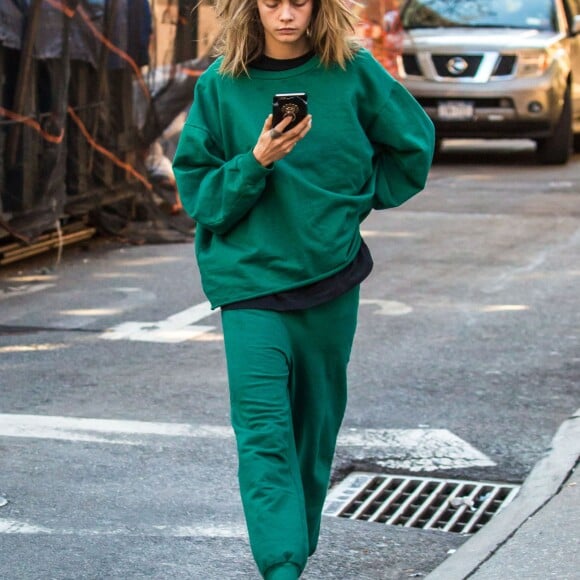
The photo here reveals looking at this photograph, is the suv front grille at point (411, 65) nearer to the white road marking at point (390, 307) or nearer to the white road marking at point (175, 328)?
the white road marking at point (390, 307)

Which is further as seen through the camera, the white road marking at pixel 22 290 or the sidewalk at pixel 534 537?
the white road marking at pixel 22 290

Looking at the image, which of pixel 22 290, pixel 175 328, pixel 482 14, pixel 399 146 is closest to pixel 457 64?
pixel 482 14

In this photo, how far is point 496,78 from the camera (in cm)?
1655

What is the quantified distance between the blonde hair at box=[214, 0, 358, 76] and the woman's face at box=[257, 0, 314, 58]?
0.03 metres

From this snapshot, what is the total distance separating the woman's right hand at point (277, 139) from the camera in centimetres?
357

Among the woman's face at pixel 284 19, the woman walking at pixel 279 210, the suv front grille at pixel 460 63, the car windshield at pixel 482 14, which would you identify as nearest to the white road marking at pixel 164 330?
the woman walking at pixel 279 210

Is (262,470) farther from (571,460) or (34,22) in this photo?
(34,22)

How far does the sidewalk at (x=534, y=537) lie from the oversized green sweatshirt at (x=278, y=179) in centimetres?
108

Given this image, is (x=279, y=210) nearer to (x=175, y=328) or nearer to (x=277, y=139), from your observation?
(x=277, y=139)

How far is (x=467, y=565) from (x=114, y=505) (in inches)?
52.2

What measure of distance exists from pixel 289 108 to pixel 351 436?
2.69 metres

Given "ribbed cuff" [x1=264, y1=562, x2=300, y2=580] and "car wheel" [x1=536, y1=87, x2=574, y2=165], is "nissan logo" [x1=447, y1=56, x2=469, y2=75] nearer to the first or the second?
"car wheel" [x1=536, y1=87, x2=574, y2=165]

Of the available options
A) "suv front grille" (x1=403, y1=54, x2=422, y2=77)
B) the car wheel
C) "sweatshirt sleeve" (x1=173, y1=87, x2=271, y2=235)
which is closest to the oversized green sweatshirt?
"sweatshirt sleeve" (x1=173, y1=87, x2=271, y2=235)

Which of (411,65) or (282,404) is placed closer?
(282,404)
